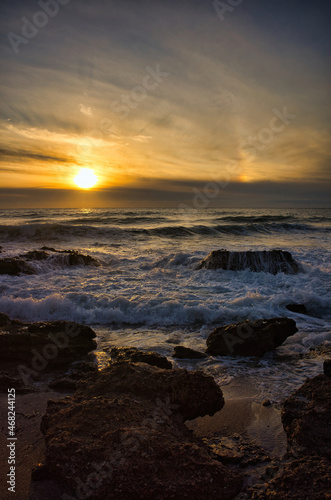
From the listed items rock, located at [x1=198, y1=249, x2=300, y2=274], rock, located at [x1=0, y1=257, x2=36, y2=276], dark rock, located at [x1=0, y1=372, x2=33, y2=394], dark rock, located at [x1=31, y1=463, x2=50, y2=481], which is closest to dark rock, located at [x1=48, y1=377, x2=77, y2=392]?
dark rock, located at [x1=0, y1=372, x2=33, y2=394]

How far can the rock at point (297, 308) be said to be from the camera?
7.59 m

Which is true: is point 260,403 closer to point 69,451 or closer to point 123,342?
Result: point 69,451

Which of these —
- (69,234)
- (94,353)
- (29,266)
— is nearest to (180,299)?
(94,353)

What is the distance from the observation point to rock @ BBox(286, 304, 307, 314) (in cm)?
759

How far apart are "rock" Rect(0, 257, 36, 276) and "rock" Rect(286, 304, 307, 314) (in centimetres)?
883

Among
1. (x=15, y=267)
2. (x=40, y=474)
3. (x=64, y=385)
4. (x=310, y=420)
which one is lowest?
(x=64, y=385)

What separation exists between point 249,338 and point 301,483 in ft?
9.95

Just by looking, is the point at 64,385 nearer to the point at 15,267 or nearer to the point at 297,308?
A: the point at 297,308

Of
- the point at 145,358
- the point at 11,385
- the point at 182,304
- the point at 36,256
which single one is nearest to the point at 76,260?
the point at 36,256

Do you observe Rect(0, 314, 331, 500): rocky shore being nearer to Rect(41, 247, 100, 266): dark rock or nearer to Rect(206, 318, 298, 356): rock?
Rect(206, 318, 298, 356): rock

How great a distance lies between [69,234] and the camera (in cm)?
2630

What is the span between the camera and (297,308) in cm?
764

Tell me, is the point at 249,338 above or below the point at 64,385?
above

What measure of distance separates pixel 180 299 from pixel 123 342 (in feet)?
8.79
